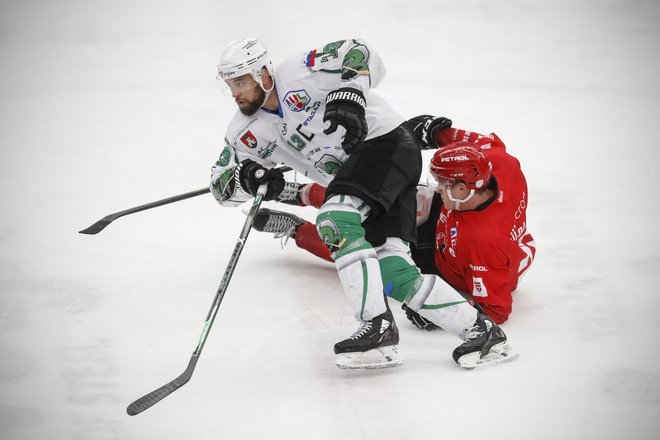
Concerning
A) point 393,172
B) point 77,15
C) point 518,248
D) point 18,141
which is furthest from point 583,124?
point 77,15

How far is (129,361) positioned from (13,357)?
450mm

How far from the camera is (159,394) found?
3.09 meters

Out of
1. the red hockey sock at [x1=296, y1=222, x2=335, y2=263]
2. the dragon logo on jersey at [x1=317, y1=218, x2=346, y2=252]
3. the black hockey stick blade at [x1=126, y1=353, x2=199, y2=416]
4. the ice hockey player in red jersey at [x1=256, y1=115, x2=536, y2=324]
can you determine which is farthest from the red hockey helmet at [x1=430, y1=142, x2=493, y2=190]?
the black hockey stick blade at [x1=126, y1=353, x2=199, y2=416]

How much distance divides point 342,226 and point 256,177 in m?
0.55

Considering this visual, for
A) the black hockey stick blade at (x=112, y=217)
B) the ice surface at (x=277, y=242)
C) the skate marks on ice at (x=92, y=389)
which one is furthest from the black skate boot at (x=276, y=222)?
the skate marks on ice at (x=92, y=389)

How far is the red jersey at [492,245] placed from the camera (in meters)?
3.71

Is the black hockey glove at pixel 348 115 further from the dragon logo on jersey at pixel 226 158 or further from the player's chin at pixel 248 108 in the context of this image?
the dragon logo on jersey at pixel 226 158

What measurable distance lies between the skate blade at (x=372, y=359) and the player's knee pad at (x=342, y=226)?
1.18 feet

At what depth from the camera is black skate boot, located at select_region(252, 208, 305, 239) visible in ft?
14.6

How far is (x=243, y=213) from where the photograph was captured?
4.75 m

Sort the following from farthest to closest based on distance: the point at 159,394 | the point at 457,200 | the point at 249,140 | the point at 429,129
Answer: the point at 429,129 < the point at 249,140 < the point at 457,200 < the point at 159,394

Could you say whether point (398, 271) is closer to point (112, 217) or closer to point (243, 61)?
point (243, 61)

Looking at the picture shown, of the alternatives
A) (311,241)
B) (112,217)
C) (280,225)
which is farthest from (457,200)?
(112,217)

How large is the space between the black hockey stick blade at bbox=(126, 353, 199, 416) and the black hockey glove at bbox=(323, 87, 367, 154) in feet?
3.18
